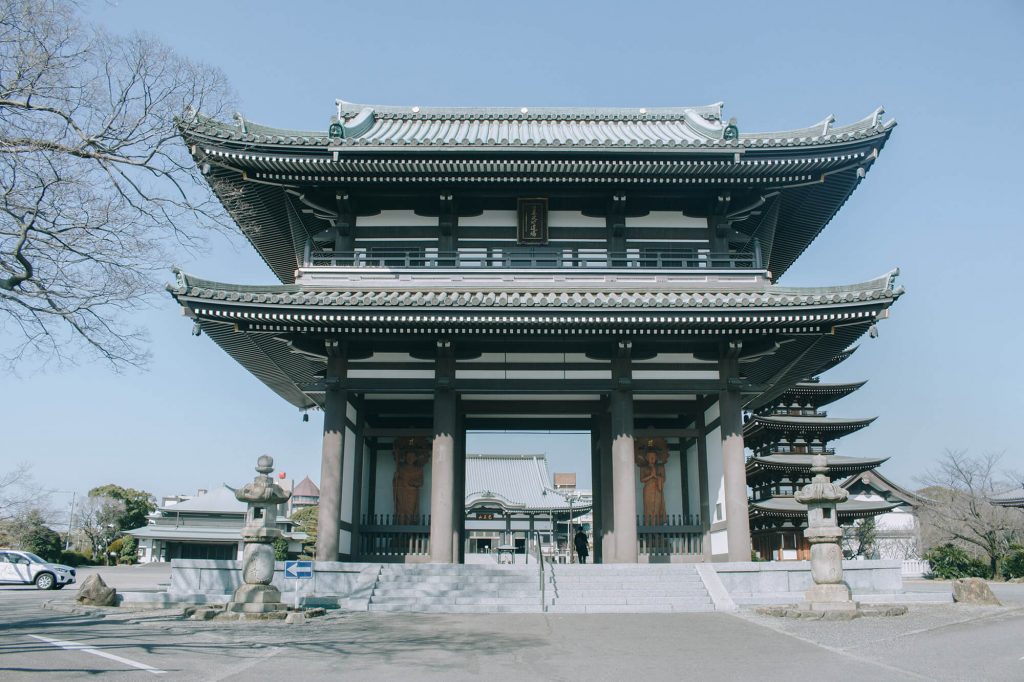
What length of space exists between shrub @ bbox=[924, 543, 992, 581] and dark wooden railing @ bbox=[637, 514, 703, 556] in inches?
1134

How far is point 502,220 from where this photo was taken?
63.6 feet

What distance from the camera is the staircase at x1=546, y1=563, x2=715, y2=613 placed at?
1405cm

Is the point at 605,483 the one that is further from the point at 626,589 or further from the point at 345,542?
the point at 345,542

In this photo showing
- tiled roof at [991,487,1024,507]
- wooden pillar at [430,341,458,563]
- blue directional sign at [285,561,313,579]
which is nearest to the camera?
blue directional sign at [285,561,313,579]

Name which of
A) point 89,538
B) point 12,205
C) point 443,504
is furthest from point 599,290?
point 89,538

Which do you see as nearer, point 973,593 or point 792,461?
point 973,593

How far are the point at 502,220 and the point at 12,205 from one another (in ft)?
36.4

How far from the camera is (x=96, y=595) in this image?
1518 centimetres

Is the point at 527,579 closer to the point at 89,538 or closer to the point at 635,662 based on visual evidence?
the point at 635,662

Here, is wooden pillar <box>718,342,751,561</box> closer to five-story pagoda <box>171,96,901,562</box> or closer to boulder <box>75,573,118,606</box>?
five-story pagoda <box>171,96,901,562</box>

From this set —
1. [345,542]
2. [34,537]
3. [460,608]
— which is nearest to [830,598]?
[460,608]

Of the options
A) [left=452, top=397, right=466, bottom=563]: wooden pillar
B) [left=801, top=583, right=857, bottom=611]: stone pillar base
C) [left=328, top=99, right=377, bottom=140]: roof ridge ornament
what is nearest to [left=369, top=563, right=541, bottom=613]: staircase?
[left=452, top=397, right=466, bottom=563]: wooden pillar

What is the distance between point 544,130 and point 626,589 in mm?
14641

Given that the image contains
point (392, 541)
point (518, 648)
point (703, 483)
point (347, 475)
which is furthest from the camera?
point (703, 483)
